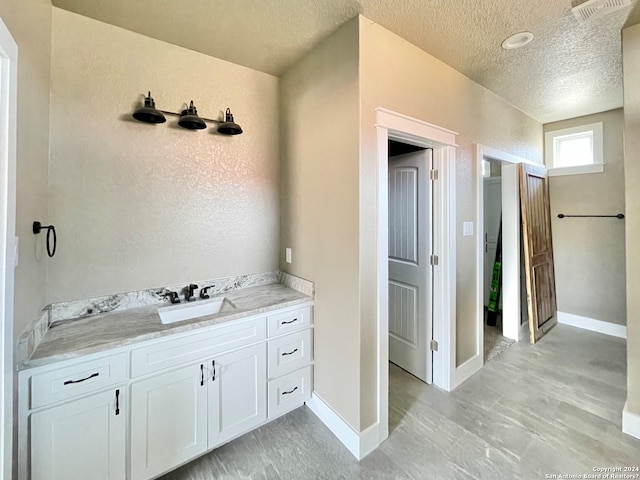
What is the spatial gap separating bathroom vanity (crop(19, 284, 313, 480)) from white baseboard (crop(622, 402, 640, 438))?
86.7 inches

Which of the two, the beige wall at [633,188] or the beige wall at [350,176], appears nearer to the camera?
the beige wall at [350,176]

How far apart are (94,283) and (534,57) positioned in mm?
3600

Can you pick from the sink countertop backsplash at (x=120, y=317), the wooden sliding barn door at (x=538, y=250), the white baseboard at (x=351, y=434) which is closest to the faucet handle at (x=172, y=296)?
the sink countertop backsplash at (x=120, y=317)

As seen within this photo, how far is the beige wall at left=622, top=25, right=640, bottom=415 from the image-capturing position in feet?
5.84

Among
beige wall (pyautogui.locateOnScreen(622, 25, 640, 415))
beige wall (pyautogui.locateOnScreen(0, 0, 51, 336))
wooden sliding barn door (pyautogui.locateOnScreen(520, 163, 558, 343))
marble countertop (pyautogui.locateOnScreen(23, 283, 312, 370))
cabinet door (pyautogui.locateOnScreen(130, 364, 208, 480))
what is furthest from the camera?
wooden sliding barn door (pyautogui.locateOnScreen(520, 163, 558, 343))

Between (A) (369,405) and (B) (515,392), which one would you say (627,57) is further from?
(A) (369,405)

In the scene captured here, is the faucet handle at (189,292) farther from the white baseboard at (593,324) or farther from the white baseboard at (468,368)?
the white baseboard at (593,324)

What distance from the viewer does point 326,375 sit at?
6.41 feet

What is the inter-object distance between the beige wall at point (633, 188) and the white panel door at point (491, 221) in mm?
2021

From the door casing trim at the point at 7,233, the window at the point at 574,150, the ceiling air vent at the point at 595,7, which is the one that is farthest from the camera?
the window at the point at 574,150

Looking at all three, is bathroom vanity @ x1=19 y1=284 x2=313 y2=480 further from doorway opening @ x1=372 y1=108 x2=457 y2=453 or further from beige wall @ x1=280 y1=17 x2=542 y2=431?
doorway opening @ x1=372 y1=108 x2=457 y2=453

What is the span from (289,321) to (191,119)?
62.4 inches

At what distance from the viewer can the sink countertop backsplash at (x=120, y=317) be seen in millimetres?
1260

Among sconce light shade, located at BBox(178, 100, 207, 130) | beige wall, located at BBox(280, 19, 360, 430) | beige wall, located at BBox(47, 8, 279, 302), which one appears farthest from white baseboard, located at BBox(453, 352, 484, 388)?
sconce light shade, located at BBox(178, 100, 207, 130)
